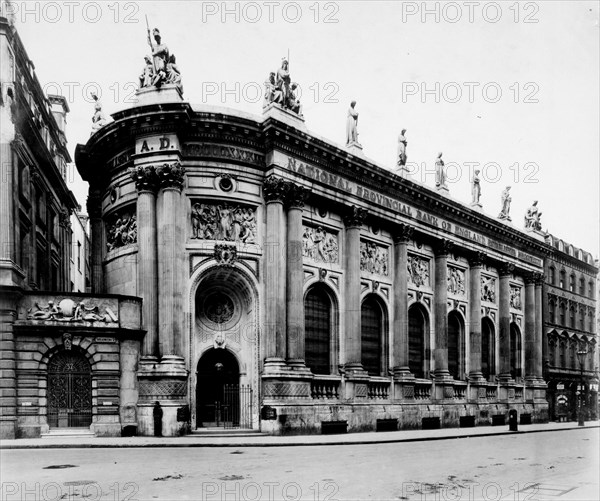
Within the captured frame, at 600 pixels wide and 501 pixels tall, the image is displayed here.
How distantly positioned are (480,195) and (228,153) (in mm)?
23067

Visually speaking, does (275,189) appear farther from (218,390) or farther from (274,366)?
(218,390)

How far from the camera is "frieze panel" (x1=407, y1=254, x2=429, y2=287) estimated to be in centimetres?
3863

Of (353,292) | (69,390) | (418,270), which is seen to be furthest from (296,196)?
(69,390)

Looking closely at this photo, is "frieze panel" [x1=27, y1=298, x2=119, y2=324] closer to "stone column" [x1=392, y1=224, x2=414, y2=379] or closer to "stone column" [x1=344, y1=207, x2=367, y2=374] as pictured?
"stone column" [x1=344, y1=207, x2=367, y2=374]

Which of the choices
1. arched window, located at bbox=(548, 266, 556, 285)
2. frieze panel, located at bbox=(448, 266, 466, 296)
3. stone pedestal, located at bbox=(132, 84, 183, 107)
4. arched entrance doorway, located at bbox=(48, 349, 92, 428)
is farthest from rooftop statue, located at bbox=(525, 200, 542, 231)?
arched entrance doorway, located at bbox=(48, 349, 92, 428)

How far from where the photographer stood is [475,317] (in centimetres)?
4356

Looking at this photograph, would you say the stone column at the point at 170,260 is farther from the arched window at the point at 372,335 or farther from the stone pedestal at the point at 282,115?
the arched window at the point at 372,335

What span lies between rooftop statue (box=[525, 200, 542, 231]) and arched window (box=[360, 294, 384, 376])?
2218 centimetres

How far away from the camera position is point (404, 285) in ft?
121

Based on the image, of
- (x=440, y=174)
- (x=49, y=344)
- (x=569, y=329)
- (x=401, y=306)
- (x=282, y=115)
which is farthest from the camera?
(x=569, y=329)

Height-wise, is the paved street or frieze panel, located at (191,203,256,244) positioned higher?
frieze panel, located at (191,203,256,244)

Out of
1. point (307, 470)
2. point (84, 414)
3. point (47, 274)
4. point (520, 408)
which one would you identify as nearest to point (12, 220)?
point (84, 414)

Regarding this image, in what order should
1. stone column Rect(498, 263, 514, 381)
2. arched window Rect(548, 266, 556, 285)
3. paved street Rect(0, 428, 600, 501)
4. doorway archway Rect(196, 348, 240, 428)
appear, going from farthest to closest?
arched window Rect(548, 266, 556, 285) < stone column Rect(498, 263, 514, 381) < doorway archway Rect(196, 348, 240, 428) < paved street Rect(0, 428, 600, 501)

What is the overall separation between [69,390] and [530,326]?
115 feet
